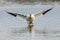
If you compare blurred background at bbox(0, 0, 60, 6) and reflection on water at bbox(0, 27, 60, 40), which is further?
blurred background at bbox(0, 0, 60, 6)

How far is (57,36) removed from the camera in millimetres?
12312

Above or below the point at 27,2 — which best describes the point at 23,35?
below

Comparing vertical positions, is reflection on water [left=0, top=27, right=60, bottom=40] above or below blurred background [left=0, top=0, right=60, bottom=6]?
below

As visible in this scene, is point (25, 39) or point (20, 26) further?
point (20, 26)

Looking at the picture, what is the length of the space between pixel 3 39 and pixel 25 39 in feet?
2.08

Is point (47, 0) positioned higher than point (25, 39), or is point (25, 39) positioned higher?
point (47, 0)

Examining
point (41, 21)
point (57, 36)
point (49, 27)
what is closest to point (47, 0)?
point (41, 21)

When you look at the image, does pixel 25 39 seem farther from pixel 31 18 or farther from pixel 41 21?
pixel 41 21

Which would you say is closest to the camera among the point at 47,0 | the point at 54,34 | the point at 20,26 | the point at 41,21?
the point at 54,34

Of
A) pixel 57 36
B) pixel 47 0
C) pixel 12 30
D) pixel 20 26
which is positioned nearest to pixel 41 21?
pixel 20 26

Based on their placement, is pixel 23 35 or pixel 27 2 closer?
pixel 23 35

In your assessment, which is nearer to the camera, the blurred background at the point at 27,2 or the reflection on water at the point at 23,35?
the reflection on water at the point at 23,35

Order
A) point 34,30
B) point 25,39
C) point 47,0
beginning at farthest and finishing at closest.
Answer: point 47,0 < point 34,30 < point 25,39

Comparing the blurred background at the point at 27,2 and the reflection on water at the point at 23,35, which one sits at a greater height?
the blurred background at the point at 27,2
